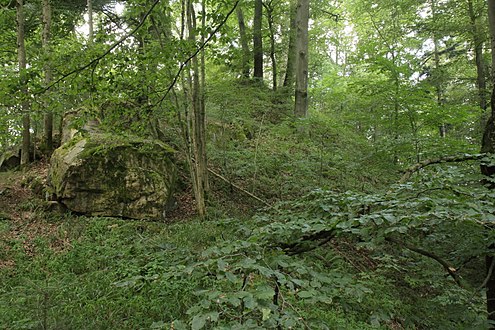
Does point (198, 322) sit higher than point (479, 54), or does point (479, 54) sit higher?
point (479, 54)

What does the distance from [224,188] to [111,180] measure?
2.63 meters

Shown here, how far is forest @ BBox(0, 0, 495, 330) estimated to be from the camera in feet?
5.99

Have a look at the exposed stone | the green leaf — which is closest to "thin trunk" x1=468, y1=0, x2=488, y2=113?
the green leaf

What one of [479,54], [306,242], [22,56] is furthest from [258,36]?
[306,242]

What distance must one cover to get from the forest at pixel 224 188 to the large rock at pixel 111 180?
28 millimetres

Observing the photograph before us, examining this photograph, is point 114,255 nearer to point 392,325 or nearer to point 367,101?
point 392,325

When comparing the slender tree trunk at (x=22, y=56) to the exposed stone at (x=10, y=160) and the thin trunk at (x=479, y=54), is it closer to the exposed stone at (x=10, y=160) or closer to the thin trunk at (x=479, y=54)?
the exposed stone at (x=10, y=160)

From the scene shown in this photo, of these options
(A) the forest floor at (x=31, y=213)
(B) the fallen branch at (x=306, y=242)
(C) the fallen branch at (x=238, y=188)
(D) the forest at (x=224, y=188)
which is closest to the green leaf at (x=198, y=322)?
(D) the forest at (x=224, y=188)

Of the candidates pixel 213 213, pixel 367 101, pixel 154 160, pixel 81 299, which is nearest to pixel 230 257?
pixel 81 299

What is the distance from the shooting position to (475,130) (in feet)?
23.7

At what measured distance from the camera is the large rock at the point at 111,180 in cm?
612

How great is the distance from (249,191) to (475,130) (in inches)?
210

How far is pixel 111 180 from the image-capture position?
6.29m

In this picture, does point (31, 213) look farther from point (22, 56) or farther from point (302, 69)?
point (302, 69)
